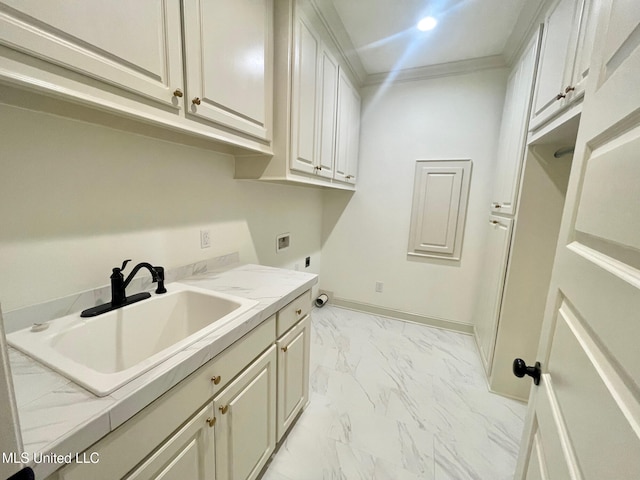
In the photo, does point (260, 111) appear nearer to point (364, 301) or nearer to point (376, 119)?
point (376, 119)

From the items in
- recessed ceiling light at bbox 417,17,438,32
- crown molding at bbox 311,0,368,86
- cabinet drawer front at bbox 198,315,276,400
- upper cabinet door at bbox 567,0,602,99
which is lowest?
cabinet drawer front at bbox 198,315,276,400

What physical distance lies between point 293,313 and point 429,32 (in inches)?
87.1

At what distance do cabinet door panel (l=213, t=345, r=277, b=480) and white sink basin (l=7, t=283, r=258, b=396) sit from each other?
0.85ft

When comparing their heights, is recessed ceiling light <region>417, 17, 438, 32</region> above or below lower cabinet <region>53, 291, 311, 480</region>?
above

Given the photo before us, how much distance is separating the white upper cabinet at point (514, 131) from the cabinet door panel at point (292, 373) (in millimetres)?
1558

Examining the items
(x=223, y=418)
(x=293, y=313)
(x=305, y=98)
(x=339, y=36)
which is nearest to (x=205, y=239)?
(x=293, y=313)

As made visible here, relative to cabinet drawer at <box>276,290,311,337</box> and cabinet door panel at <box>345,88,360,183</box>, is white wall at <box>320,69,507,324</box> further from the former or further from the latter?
cabinet drawer at <box>276,290,311,337</box>

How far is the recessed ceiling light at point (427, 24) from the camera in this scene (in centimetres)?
179

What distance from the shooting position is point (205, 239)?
149 cm

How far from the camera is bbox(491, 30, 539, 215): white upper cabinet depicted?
5.41 ft

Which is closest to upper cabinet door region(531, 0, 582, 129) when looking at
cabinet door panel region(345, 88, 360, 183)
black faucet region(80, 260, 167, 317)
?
cabinet door panel region(345, 88, 360, 183)

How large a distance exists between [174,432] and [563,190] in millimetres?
2165

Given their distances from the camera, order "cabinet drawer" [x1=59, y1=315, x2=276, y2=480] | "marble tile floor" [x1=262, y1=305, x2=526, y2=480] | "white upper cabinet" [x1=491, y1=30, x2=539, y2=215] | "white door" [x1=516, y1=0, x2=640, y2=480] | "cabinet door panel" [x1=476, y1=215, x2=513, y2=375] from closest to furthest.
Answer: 1. "white door" [x1=516, y1=0, x2=640, y2=480]
2. "cabinet drawer" [x1=59, y1=315, x2=276, y2=480]
3. "marble tile floor" [x1=262, y1=305, x2=526, y2=480]
4. "white upper cabinet" [x1=491, y1=30, x2=539, y2=215]
5. "cabinet door panel" [x1=476, y1=215, x2=513, y2=375]

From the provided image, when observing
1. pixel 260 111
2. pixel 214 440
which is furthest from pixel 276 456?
pixel 260 111
